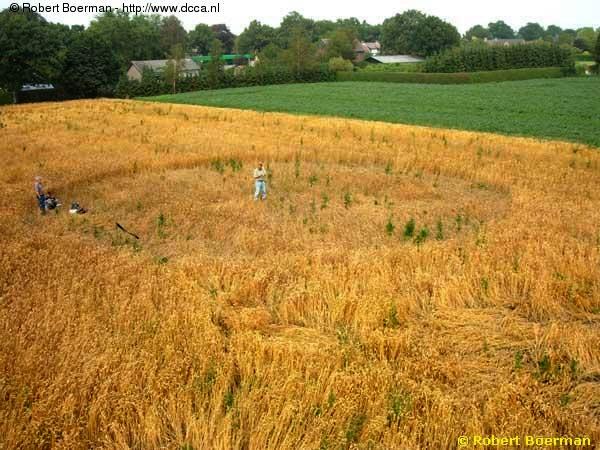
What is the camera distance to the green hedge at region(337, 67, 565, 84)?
7862 centimetres

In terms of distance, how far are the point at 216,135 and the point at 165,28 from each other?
112697 millimetres

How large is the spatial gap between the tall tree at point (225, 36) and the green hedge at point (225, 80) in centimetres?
10242

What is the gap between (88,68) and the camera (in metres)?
63.7

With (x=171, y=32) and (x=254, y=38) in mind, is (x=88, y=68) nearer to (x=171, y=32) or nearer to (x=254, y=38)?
(x=171, y=32)

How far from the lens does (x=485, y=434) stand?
189 inches

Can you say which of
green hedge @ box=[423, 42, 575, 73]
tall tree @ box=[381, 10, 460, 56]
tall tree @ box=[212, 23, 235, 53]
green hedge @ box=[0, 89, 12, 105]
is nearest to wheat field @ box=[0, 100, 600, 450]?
green hedge @ box=[0, 89, 12, 105]

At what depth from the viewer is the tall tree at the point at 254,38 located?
158m

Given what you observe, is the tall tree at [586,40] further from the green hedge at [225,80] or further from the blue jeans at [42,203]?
the blue jeans at [42,203]

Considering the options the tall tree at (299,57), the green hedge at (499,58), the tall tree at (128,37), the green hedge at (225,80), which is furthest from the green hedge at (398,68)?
the tall tree at (128,37)

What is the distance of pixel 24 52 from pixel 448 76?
63.9 metres

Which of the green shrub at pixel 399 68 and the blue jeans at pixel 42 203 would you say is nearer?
the blue jeans at pixel 42 203

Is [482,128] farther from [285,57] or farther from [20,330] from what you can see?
[285,57]

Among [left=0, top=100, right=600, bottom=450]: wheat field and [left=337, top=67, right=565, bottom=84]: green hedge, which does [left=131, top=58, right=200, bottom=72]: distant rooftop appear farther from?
[left=0, top=100, right=600, bottom=450]: wheat field

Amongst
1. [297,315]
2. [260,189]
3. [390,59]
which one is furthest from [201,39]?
[297,315]
